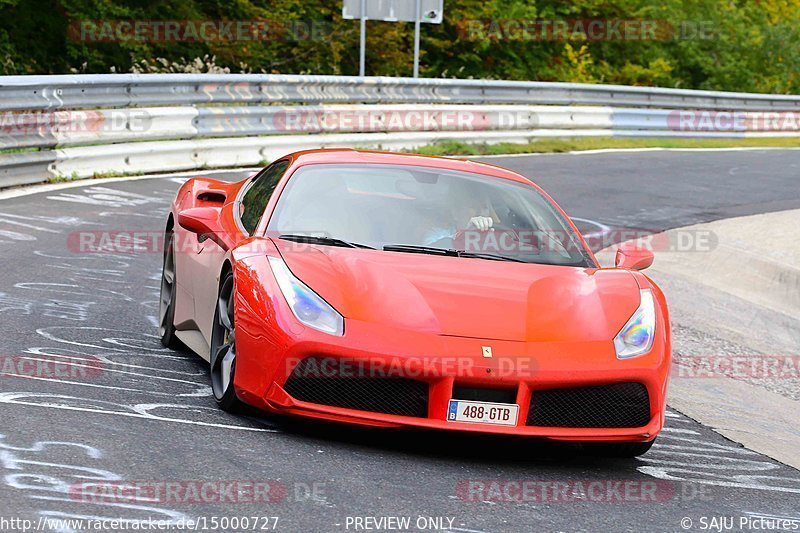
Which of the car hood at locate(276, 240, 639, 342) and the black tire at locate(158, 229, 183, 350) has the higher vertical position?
the car hood at locate(276, 240, 639, 342)

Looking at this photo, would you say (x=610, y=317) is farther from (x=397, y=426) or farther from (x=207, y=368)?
(x=207, y=368)

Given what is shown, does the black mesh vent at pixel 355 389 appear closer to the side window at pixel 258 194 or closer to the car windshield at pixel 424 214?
the car windshield at pixel 424 214

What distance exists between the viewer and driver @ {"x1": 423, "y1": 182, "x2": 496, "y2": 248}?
6367 mm

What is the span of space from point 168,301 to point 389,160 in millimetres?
1521

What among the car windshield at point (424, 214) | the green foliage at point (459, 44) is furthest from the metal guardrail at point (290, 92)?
the car windshield at point (424, 214)

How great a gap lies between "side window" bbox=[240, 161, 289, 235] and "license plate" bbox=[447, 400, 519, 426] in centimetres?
162

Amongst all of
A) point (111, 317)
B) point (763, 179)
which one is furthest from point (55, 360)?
point (763, 179)

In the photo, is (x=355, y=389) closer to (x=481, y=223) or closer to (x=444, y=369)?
(x=444, y=369)

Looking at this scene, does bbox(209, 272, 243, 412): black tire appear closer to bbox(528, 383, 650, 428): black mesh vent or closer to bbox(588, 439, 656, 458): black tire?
bbox(528, 383, 650, 428): black mesh vent

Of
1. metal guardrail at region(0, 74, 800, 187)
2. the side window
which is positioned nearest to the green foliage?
metal guardrail at region(0, 74, 800, 187)

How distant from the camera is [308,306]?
543 cm

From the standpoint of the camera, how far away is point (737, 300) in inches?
417

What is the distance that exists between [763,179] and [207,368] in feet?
46.0

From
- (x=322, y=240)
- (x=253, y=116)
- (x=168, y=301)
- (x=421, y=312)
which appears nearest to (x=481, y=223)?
(x=322, y=240)
